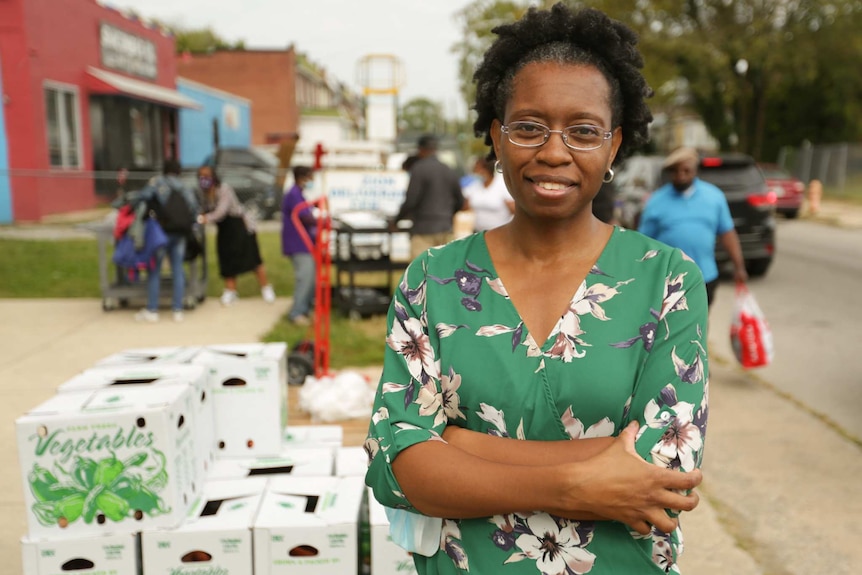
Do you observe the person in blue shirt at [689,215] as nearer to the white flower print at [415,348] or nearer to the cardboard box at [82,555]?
the cardboard box at [82,555]

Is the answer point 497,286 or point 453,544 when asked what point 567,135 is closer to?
point 497,286

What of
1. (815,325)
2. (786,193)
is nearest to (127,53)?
(786,193)

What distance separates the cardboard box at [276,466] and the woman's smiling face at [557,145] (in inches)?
87.9

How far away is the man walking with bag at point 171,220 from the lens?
854 cm

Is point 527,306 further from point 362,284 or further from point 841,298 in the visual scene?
point 841,298

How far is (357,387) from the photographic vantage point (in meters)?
5.16

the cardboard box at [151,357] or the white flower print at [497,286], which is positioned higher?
the white flower print at [497,286]

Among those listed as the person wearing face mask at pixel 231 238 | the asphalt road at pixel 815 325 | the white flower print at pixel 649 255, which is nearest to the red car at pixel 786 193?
the asphalt road at pixel 815 325

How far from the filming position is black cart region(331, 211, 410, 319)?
8734 mm

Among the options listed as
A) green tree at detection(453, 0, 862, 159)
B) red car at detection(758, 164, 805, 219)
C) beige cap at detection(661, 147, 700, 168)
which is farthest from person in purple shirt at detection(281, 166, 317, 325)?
green tree at detection(453, 0, 862, 159)

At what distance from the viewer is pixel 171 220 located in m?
8.54

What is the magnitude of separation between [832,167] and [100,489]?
32674mm

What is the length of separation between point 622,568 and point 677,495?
0.65ft

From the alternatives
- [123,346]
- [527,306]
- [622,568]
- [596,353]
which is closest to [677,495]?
[622,568]
